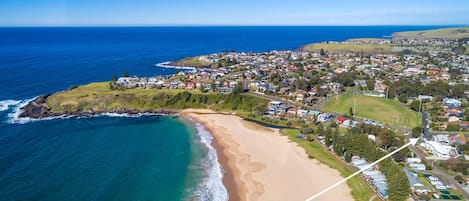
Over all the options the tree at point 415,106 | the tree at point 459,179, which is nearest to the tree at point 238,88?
the tree at point 415,106

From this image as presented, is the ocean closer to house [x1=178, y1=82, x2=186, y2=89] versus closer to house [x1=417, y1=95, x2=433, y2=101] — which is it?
house [x1=178, y1=82, x2=186, y2=89]

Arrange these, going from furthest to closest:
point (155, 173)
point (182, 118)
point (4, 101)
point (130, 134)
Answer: point (4, 101) → point (182, 118) → point (130, 134) → point (155, 173)

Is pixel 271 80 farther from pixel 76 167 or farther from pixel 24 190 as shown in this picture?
pixel 24 190

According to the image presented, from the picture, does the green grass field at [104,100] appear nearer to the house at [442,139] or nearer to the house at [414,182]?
the house at [442,139]

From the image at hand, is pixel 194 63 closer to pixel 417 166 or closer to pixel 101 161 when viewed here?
pixel 101 161

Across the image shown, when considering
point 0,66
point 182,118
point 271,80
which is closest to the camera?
point 182,118

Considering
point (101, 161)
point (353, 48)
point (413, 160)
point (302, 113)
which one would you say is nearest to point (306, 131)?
point (302, 113)

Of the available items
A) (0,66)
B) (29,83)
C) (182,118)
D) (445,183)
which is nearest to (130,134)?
(182,118)
